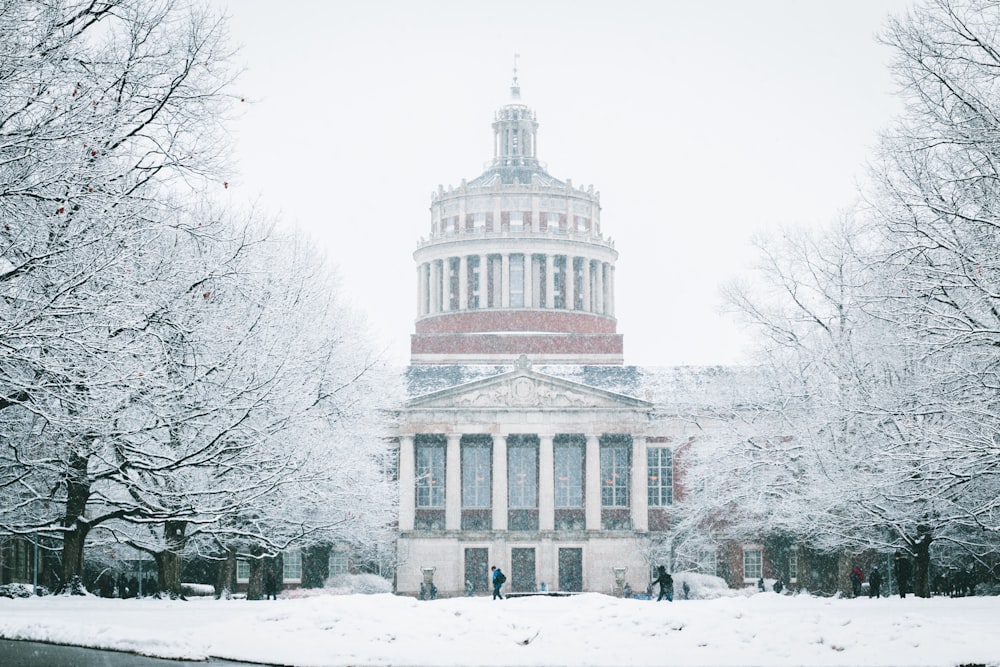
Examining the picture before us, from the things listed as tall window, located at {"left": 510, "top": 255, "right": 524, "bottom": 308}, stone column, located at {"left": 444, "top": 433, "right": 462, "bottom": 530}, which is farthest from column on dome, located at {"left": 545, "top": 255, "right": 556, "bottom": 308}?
stone column, located at {"left": 444, "top": 433, "right": 462, "bottom": 530}

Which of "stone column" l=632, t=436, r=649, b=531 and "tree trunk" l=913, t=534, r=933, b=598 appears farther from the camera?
"stone column" l=632, t=436, r=649, b=531

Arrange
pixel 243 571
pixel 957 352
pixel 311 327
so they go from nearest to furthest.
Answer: pixel 957 352 → pixel 311 327 → pixel 243 571

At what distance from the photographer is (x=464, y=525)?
71.6 m

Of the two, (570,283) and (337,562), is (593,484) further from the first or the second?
(570,283)

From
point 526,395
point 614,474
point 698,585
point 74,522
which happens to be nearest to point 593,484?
point 614,474

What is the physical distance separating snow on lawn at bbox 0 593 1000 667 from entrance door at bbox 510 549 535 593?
45991 mm

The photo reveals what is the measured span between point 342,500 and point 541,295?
5316cm

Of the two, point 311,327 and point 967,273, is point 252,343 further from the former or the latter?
point 967,273

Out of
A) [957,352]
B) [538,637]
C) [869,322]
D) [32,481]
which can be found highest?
[869,322]

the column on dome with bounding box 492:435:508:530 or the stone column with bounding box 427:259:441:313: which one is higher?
the stone column with bounding box 427:259:441:313

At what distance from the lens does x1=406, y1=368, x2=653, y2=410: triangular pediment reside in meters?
72.1

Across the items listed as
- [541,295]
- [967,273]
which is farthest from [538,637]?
[541,295]

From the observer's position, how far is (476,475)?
73312 millimetres

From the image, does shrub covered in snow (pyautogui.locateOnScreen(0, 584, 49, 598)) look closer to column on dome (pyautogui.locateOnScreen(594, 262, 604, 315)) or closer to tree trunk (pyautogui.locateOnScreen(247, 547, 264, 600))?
tree trunk (pyautogui.locateOnScreen(247, 547, 264, 600))
